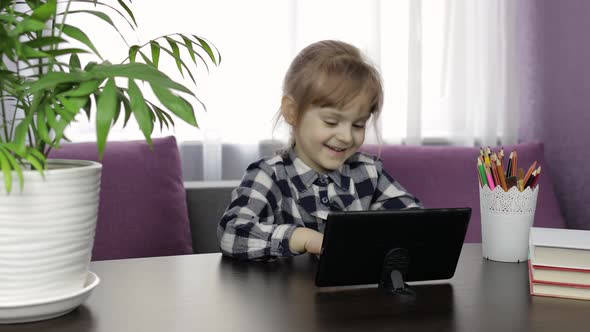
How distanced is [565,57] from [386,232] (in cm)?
145

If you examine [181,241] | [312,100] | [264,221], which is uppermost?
[312,100]

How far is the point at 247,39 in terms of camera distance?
2289 mm

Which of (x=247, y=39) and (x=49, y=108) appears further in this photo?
(x=247, y=39)

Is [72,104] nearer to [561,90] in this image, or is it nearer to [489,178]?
[489,178]

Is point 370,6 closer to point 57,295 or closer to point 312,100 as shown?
point 312,100

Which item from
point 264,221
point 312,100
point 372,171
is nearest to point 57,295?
point 264,221

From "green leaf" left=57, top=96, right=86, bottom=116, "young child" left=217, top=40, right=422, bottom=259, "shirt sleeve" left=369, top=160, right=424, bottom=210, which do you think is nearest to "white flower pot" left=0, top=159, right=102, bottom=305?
"green leaf" left=57, top=96, right=86, bottom=116

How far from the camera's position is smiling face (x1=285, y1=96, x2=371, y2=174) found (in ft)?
5.09

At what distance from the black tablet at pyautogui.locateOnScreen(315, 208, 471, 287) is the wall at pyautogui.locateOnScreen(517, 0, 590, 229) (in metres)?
1.21

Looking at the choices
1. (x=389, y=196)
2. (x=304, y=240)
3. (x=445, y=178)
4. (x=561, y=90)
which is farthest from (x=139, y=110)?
(x=561, y=90)

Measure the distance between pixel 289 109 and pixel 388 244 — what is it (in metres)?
0.63

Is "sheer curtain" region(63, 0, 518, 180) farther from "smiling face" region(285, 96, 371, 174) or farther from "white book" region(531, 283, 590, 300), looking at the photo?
"white book" region(531, 283, 590, 300)

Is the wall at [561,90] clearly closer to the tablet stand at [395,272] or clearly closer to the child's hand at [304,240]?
the child's hand at [304,240]

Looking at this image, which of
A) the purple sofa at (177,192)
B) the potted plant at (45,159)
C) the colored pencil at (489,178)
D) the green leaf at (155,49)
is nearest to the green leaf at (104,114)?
the potted plant at (45,159)
